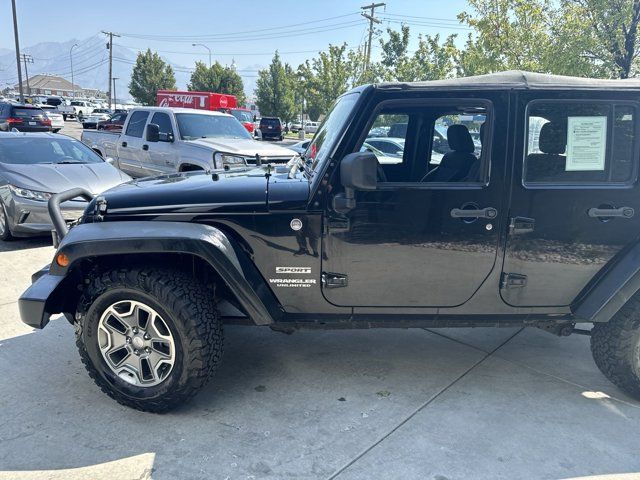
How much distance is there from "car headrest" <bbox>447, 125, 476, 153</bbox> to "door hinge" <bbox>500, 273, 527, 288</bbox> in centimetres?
77

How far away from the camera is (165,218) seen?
278 cm

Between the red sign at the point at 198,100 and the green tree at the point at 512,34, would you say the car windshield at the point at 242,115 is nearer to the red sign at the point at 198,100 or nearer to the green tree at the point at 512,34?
the red sign at the point at 198,100

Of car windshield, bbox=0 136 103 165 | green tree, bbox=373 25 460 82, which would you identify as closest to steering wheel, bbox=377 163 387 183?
car windshield, bbox=0 136 103 165

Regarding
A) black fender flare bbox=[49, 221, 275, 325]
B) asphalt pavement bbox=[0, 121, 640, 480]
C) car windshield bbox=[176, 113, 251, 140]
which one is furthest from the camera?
car windshield bbox=[176, 113, 251, 140]

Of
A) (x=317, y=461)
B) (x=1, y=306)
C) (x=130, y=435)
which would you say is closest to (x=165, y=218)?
(x=130, y=435)

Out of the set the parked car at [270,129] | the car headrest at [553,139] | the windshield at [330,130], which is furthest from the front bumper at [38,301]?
the parked car at [270,129]

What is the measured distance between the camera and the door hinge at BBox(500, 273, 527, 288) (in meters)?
2.84

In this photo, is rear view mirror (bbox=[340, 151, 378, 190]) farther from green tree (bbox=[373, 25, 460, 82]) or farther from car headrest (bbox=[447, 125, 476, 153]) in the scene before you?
green tree (bbox=[373, 25, 460, 82])

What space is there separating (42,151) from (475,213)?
642 centimetres

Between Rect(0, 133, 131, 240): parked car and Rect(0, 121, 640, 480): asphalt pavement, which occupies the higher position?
Rect(0, 133, 131, 240): parked car

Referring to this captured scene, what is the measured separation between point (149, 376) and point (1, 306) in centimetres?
237

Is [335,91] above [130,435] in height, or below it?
above

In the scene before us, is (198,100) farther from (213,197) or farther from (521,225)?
(521,225)

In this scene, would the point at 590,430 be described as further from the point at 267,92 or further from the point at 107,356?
the point at 267,92
